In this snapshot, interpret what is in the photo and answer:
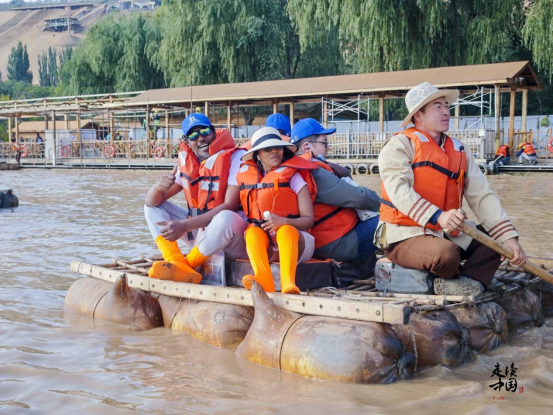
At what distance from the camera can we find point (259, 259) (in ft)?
14.8

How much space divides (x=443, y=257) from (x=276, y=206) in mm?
1154

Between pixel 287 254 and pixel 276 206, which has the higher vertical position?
pixel 276 206

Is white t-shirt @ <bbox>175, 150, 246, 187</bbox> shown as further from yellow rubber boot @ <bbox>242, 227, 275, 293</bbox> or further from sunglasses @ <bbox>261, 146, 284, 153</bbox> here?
yellow rubber boot @ <bbox>242, 227, 275, 293</bbox>

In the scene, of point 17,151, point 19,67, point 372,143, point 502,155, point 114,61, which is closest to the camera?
point 502,155

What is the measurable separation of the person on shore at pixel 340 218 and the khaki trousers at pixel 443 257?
49cm

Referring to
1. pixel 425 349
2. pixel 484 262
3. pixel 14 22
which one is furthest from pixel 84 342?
pixel 14 22

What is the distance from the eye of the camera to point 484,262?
14.5 feet

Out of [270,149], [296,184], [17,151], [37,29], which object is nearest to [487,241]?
[296,184]

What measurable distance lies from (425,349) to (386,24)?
2109 cm

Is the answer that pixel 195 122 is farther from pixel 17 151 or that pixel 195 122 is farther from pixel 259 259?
pixel 17 151

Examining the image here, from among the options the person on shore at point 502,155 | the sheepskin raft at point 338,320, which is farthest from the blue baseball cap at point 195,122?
the person on shore at point 502,155

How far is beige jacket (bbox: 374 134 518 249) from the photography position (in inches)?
169

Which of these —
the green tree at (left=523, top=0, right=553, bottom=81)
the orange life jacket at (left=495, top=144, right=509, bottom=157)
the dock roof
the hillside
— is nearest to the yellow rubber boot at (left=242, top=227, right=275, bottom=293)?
the dock roof

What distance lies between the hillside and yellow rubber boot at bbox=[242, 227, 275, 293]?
542 feet
